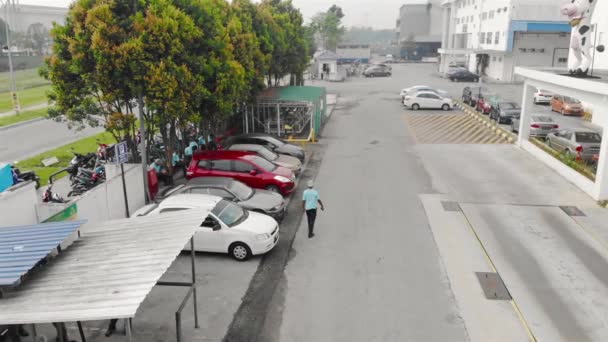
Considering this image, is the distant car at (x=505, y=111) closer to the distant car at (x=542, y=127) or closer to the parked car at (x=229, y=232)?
the distant car at (x=542, y=127)

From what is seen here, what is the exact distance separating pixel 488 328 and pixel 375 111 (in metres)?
28.8

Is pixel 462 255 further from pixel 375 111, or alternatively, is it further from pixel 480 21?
pixel 480 21

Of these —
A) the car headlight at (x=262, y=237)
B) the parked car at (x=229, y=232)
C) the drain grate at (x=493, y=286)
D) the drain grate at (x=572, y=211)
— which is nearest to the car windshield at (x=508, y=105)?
the drain grate at (x=572, y=211)

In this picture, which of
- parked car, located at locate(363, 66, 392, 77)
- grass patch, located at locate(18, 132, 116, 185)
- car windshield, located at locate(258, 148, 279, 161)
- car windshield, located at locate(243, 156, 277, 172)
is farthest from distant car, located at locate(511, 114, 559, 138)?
parked car, located at locate(363, 66, 392, 77)

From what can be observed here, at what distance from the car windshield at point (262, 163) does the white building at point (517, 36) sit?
41609mm

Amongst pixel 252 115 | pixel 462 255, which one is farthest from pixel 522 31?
pixel 462 255

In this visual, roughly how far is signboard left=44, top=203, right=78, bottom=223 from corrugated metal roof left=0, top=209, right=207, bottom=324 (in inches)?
103

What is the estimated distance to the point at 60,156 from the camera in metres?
22.6

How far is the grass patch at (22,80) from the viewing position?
5133 centimetres

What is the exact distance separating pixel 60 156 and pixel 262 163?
10.7 metres

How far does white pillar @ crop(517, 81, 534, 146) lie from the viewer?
938 inches

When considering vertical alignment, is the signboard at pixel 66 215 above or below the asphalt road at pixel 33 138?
above

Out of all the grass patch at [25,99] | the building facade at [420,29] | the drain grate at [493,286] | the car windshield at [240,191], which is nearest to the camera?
the drain grate at [493,286]

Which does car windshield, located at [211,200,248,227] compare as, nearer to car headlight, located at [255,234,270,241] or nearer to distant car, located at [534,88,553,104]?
car headlight, located at [255,234,270,241]
